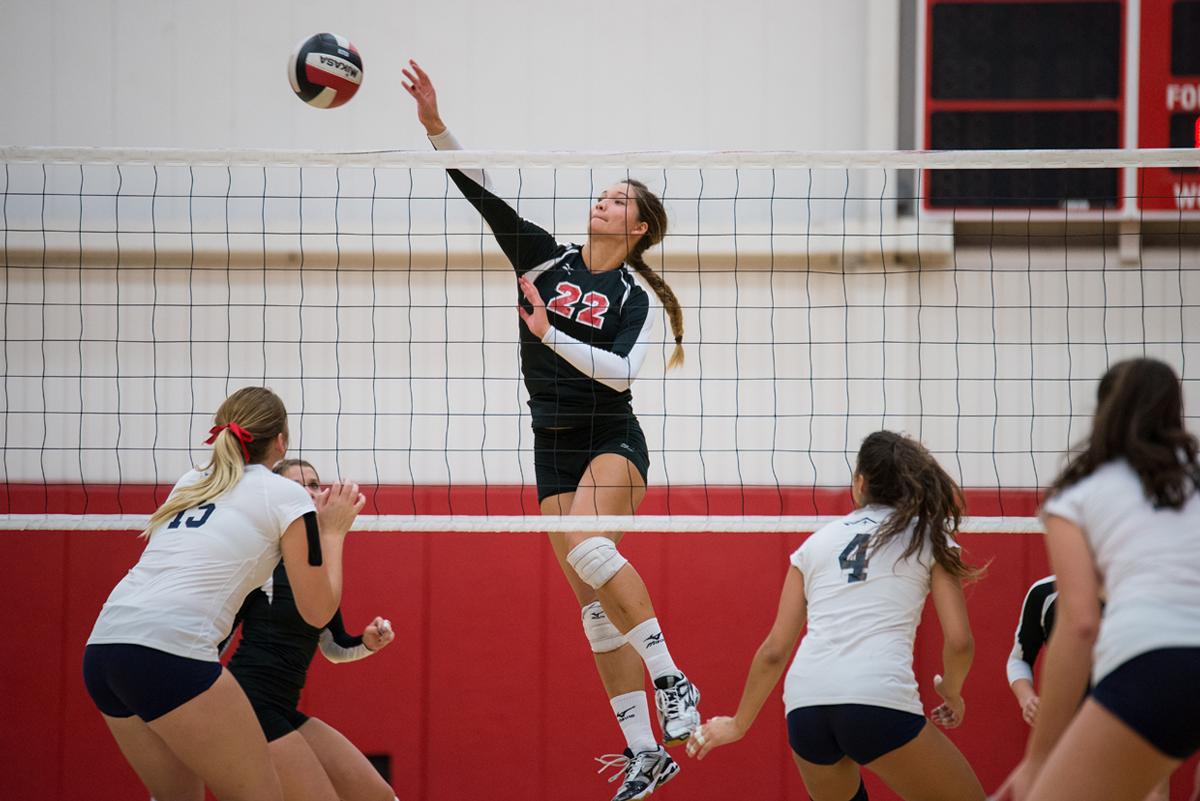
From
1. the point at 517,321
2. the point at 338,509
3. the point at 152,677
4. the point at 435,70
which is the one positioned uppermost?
the point at 435,70

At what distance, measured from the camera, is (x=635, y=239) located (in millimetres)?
4723

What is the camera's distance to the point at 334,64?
4777 millimetres

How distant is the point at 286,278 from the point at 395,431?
3.28 ft

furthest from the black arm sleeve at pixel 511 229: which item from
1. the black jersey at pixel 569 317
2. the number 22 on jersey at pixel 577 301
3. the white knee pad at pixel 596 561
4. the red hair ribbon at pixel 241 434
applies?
the red hair ribbon at pixel 241 434

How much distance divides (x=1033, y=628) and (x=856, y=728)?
935 millimetres

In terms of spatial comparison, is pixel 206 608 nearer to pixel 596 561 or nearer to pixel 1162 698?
pixel 596 561

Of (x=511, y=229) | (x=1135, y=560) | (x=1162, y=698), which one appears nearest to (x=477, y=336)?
(x=511, y=229)

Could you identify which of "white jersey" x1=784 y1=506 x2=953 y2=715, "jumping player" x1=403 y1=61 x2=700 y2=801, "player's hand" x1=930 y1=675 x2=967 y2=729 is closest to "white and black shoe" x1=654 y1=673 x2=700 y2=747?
"jumping player" x1=403 y1=61 x2=700 y2=801

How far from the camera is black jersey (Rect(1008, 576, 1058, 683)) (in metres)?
4.03

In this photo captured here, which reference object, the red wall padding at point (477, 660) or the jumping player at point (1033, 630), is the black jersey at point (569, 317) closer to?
the jumping player at point (1033, 630)

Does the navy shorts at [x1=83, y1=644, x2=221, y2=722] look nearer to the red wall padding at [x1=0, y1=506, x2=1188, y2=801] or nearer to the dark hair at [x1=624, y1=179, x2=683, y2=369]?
the dark hair at [x1=624, y1=179, x2=683, y2=369]

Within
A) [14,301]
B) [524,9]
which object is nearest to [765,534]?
[524,9]

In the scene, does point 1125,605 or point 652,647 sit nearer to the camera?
point 1125,605

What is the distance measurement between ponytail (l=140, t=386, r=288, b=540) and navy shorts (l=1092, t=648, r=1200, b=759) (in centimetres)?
246
